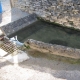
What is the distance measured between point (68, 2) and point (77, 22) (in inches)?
44.6

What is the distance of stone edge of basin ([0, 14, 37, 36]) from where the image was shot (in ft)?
27.4

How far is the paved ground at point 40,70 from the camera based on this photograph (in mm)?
5098

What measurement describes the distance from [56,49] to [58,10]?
3303 mm

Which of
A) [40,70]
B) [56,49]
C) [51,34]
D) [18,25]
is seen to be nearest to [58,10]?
[51,34]

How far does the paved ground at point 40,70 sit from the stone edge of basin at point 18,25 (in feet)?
8.75

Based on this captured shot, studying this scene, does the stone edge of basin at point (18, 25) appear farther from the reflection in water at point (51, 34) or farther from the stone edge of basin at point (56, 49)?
the stone edge of basin at point (56, 49)

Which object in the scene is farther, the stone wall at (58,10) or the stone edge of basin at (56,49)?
the stone wall at (58,10)

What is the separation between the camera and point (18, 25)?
8.95 m

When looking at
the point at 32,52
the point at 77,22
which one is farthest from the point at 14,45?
the point at 77,22

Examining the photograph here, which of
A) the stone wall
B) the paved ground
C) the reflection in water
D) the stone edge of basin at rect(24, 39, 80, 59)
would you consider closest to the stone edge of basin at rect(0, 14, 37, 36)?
the reflection in water

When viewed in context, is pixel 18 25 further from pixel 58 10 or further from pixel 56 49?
pixel 56 49

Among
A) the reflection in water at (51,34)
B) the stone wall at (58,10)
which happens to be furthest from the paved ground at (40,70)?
the stone wall at (58,10)

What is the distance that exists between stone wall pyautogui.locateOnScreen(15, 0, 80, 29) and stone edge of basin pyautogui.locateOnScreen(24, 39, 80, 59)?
113 inches

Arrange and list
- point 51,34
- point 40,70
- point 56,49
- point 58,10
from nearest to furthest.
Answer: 1. point 40,70
2. point 56,49
3. point 51,34
4. point 58,10
